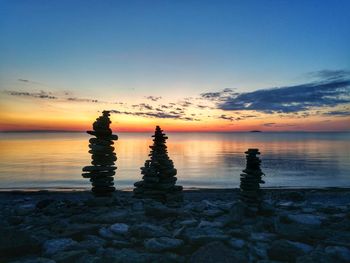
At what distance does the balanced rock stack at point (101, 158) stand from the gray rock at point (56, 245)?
23.5ft

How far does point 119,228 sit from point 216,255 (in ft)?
14.7

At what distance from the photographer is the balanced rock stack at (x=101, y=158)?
59.8ft

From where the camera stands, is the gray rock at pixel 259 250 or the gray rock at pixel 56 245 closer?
the gray rock at pixel 259 250

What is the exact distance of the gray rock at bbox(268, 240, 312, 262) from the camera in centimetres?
998

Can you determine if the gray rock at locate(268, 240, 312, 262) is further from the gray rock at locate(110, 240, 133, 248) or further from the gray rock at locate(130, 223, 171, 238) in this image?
the gray rock at locate(110, 240, 133, 248)

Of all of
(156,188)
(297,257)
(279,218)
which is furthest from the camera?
(156,188)

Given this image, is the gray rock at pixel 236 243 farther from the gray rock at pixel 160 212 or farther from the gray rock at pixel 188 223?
the gray rock at pixel 160 212

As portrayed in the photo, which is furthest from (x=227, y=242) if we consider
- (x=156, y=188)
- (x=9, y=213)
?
(x=9, y=213)

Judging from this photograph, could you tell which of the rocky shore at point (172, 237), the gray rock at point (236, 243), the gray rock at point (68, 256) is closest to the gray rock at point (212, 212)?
the rocky shore at point (172, 237)

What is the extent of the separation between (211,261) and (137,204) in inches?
342

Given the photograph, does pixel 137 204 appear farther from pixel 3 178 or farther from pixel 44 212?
pixel 3 178

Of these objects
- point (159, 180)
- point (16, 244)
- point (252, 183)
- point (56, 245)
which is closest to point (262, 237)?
point (252, 183)

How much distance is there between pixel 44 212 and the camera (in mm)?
16578

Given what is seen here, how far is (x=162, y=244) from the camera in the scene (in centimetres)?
1066
